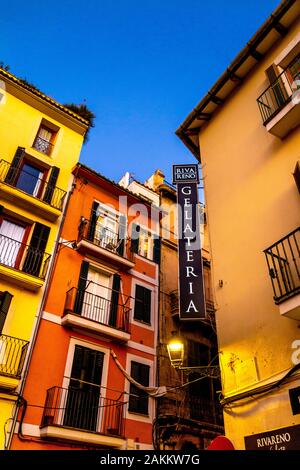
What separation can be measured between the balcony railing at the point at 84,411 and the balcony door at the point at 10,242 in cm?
494

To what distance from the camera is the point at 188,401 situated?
51.3 feet

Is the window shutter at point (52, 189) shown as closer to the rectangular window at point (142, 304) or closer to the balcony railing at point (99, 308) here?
the balcony railing at point (99, 308)

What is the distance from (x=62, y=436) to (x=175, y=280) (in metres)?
9.69

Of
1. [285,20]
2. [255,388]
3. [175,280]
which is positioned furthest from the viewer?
[175,280]

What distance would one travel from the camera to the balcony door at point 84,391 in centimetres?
1203

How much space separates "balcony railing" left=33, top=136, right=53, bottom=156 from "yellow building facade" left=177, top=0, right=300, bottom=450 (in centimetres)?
794

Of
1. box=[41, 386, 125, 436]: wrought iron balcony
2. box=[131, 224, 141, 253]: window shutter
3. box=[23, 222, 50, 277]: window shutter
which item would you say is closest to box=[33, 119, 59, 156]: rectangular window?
box=[23, 222, 50, 277]: window shutter

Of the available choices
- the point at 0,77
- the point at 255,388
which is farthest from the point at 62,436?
the point at 0,77

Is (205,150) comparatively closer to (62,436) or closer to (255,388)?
(255,388)

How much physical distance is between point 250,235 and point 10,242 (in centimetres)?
940

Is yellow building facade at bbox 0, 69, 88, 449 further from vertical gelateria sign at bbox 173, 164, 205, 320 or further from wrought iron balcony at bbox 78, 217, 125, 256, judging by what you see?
vertical gelateria sign at bbox 173, 164, 205, 320

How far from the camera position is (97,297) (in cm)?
1515

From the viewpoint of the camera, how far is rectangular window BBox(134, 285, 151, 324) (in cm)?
1633

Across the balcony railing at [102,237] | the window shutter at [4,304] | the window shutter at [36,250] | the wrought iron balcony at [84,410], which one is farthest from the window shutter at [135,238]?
the wrought iron balcony at [84,410]
